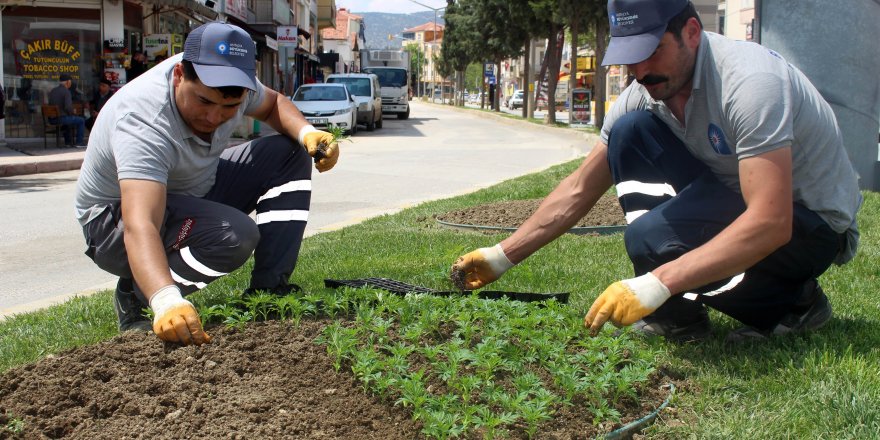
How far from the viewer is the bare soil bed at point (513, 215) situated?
7445mm

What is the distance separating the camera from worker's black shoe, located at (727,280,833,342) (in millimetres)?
3820

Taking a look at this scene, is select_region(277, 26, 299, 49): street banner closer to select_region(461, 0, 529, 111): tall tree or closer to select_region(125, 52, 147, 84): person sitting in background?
select_region(461, 0, 529, 111): tall tree

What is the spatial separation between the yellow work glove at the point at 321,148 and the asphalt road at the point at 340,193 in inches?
83.0

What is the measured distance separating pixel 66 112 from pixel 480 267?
17.8 metres

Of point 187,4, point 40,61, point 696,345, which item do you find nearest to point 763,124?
point 696,345

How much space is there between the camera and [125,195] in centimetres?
349

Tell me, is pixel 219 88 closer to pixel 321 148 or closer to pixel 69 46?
pixel 321 148

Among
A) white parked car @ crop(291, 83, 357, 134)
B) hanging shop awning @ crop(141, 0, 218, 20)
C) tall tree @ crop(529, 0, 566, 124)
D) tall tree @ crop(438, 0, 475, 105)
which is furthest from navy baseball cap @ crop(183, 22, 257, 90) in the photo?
tall tree @ crop(438, 0, 475, 105)

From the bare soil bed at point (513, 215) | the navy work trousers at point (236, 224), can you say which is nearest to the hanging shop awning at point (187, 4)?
the bare soil bed at point (513, 215)

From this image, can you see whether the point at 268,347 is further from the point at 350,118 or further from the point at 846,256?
the point at 350,118

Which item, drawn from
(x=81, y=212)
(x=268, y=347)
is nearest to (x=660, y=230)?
(x=268, y=347)

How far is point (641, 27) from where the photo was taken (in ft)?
10.8

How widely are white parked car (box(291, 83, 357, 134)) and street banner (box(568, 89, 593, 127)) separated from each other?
10.3 metres

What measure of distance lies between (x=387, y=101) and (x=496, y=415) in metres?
40.7
